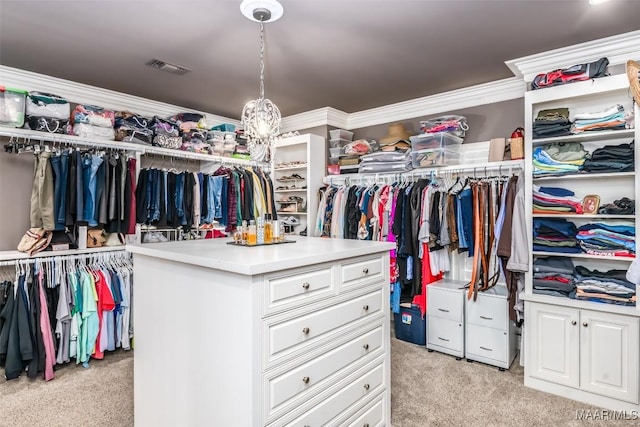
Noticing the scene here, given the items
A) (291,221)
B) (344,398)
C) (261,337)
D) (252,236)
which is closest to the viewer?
(261,337)

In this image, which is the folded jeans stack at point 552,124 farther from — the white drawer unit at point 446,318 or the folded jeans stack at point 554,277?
the white drawer unit at point 446,318

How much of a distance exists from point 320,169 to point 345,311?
304 centimetres

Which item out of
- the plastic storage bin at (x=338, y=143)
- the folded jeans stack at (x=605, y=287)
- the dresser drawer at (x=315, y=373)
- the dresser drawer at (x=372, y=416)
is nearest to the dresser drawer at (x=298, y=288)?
the dresser drawer at (x=315, y=373)

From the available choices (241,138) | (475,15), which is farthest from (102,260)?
(475,15)

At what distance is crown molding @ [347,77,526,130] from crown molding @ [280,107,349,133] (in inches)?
5.6

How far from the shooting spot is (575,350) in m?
2.67

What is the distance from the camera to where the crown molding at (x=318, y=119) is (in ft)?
15.3

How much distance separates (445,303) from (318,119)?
2.68 metres

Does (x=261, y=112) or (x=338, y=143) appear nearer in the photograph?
(x=261, y=112)

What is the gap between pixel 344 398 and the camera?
1.91 metres

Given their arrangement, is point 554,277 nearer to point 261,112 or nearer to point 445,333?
point 445,333

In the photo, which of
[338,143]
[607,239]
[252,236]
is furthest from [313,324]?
[338,143]

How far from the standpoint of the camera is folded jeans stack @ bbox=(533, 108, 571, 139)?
9.19 ft

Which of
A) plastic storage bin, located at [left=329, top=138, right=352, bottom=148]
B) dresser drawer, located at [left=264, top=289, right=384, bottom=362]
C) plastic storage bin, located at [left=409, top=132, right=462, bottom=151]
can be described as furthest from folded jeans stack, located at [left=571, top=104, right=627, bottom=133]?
plastic storage bin, located at [left=329, top=138, right=352, bottom=148]
